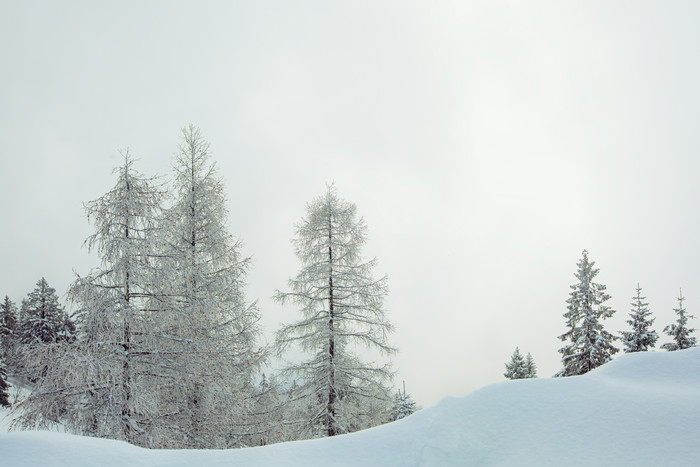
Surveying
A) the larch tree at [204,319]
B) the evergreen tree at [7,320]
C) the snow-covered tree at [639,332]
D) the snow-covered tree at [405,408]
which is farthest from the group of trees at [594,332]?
the evergreen tree at [7,320]

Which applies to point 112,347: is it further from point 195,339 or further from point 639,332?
point 639,332

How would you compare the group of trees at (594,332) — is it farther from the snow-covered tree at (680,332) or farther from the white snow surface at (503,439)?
the white snow surface at (503,439)

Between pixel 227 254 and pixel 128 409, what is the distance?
5.31 m

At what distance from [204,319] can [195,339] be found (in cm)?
55

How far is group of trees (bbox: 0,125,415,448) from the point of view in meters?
8.45

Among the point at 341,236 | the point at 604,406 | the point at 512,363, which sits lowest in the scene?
the point at 512,363

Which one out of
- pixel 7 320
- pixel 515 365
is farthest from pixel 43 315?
pixel 515 365

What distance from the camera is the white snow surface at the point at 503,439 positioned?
3146 mm

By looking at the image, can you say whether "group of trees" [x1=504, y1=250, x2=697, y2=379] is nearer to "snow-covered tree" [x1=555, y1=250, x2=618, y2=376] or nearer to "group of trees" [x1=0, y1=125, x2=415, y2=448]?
"snow-covered tree" [x1=555, y1=250, x2=618, y2=376]

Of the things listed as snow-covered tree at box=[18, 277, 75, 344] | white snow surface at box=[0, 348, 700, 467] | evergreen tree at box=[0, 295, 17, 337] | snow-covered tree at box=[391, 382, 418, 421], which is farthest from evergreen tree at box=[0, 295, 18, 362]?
white snow surface at box=[0, 348, 700, 467]

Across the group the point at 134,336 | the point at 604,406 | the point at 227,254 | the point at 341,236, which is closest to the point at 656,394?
the point at 604,406

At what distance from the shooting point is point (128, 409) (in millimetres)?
8453

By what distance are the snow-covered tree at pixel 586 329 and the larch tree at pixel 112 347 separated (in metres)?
19.7

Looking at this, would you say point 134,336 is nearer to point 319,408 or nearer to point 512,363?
point 319,408
